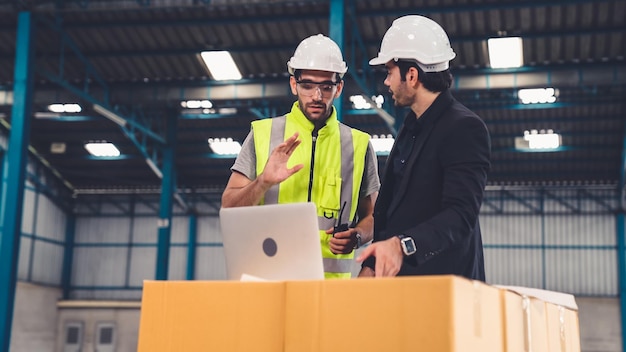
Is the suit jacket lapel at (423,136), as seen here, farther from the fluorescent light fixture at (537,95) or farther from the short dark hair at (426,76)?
the fluorescent light fixture at (537,95)

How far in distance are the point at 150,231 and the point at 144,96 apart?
394 inches

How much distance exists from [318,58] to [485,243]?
2508cm

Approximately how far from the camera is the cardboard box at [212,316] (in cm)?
250

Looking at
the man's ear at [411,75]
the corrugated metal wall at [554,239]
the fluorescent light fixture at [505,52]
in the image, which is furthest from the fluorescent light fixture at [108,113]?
the man's ear at [411,75]

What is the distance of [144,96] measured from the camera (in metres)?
22.6

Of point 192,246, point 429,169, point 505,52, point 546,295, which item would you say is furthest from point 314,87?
point 192,246

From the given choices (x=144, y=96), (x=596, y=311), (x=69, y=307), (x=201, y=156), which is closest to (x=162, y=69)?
(x=144, y=96)

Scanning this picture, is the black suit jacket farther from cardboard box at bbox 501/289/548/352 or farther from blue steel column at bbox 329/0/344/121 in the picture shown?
blue steel column at bbox 329/0/344/121

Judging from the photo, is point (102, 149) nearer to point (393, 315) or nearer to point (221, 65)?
point (221, 65)

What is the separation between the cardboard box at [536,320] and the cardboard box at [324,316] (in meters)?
0.07

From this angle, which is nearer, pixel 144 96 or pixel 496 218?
pixel 144 96

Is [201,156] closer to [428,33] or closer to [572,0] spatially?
[572,0]

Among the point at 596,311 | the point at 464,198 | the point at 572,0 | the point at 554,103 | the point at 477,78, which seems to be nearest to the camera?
the point at 464,198

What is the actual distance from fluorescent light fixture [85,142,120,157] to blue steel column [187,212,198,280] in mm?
4284
